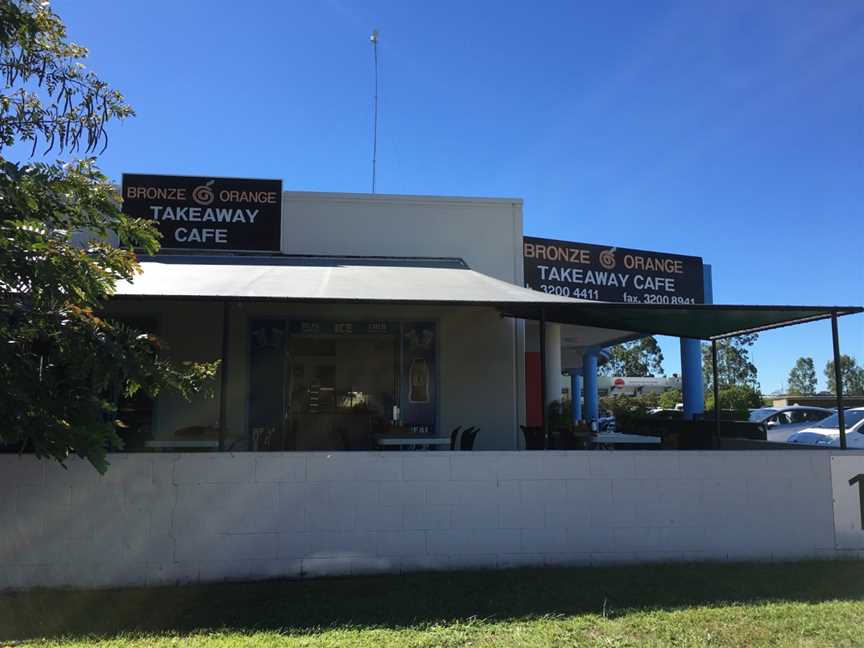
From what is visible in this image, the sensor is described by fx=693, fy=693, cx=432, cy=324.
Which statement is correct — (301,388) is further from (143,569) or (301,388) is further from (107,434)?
(107,434)

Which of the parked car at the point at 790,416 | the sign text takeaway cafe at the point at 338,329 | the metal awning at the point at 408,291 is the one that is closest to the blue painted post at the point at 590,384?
the parked car at the point at 790,416

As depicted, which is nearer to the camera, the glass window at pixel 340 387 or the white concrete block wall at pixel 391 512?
the white concrete block wall at pixel 391 512

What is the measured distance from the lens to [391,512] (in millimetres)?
6617

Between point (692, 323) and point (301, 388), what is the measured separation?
5.71 meters

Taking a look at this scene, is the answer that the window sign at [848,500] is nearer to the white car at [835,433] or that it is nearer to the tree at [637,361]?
the white car at [835,433]

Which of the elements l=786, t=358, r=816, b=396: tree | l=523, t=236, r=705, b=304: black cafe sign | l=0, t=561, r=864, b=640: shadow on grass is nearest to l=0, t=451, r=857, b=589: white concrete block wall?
l=0, t=561, r=864, b=640: shadow on grass

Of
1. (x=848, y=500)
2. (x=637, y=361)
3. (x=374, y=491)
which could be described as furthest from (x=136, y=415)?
(x=637, y=361)

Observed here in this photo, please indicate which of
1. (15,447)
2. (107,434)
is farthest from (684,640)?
(15,447)

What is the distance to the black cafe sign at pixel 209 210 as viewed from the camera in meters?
10.5

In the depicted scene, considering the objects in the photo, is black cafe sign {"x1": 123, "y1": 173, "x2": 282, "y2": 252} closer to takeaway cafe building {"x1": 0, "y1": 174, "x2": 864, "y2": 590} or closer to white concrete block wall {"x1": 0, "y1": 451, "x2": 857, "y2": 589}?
takeaway cafe building {"x1": 0, "y1": 174, "x2": 864, "y2": 590}

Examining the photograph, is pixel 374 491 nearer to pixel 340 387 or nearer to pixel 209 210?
pixel 340 387

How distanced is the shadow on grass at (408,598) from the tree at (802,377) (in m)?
Result: 104

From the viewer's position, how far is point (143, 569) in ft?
20.5

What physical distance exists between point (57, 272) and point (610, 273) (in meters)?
12.5
